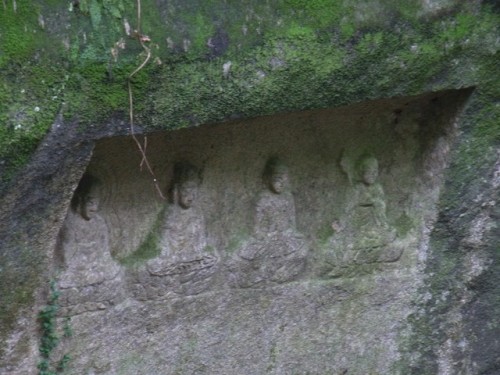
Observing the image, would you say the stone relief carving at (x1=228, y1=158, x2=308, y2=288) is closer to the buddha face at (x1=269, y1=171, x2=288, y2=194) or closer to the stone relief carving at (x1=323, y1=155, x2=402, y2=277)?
the buddha face at (x1=269, y1=171, x2=288, y2=194)

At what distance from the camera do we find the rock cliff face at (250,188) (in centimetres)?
247

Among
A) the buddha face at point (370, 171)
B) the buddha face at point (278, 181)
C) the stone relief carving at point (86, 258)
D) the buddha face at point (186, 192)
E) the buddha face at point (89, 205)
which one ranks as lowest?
the stone relief carving at point (86, 258)

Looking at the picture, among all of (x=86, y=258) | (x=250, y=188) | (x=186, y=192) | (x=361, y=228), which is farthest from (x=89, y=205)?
(x=361, y=228)

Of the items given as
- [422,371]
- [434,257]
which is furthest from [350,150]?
[422,371]

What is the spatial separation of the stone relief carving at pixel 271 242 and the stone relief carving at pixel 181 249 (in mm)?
117

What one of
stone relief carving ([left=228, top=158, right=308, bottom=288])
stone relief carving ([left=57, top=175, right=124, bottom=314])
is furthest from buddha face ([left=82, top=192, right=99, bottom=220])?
stone relief carving ([left=228, top=158, right=308, bottom=288])

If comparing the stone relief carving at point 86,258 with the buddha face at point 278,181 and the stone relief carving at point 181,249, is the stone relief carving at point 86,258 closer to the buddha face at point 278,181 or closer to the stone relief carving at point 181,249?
the stone relief carving at point 181,249

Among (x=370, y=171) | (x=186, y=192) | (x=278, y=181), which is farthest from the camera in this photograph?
(x=370, y=171)

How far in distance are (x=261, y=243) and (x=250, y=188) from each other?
0.56 ft

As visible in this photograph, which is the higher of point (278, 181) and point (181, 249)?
point (278, 181)

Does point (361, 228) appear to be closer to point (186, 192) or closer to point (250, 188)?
point (250, 188)

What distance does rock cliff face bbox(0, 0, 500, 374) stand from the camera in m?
2.47

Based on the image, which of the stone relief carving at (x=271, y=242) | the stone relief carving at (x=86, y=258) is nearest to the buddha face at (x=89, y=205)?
the stone relief carving at (x=86, y=258)

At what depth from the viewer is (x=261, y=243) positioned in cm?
317
